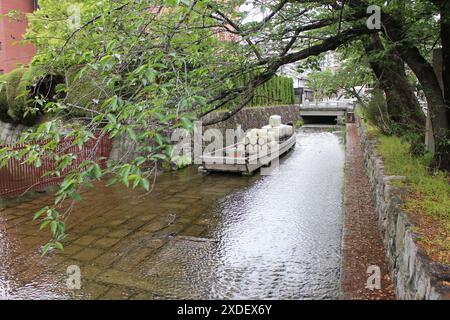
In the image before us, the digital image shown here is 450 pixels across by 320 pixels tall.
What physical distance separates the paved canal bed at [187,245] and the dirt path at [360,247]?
44 centimetres

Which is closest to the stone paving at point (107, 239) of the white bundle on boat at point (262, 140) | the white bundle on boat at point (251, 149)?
the white bundle on boat at point (251, 149)

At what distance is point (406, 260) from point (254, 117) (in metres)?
16.7

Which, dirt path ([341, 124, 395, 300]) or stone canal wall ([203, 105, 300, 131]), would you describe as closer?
dirt path ([341, 124, 395, 300])

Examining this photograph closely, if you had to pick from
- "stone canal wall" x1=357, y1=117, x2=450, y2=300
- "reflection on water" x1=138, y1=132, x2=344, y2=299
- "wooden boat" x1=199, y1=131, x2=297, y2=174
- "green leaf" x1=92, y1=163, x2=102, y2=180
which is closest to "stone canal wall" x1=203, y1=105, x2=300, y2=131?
"wooden boat" x1=199, y1=131, x2=297, y2=174

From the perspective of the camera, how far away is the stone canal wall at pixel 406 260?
2033 millimetres

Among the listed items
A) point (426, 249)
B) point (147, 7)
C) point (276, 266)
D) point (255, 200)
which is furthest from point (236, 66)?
point (255, 200)

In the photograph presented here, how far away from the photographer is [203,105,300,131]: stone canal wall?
15293 millimetres

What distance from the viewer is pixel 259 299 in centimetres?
374

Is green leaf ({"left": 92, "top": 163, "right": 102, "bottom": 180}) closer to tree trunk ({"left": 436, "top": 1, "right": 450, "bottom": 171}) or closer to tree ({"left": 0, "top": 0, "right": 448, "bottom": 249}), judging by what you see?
tree ({"left": 0, "top": 0, "right": 448, "bottom": 249})

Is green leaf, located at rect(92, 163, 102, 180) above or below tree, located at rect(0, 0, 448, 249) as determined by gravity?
below

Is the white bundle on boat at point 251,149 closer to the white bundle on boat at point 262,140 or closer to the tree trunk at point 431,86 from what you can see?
Answer: the white bundle on boat at point 262,140

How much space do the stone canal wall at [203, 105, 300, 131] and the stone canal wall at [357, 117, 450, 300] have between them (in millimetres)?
8873

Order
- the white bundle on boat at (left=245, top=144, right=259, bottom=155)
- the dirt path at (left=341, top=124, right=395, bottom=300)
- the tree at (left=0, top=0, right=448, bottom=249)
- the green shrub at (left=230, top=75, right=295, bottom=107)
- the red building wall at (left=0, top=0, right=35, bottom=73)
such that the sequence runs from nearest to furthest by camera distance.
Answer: the tree at (left=0, top=0, right=448, bottom=249), the dirt path at (left=341, top=124, right=395, bottom=300), the white bundle on boat at (left=245, top=144, right=259, bottom=155), the green shrub at (left=230, top=75, right=295, bottom=107), the red building wall at (left=0, top=0, right=35, bottom=73)

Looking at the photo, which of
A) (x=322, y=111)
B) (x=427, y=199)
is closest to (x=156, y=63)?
(x=427, y=199)
